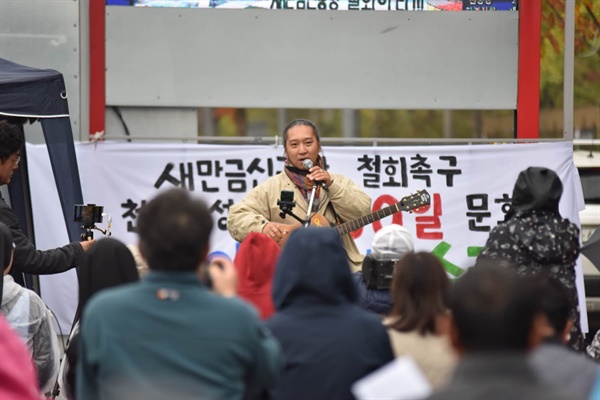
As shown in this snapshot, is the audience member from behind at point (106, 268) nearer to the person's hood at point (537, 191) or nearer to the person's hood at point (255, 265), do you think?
the person's hood at point (255, 265)

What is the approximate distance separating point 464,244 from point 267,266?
4.52 meters

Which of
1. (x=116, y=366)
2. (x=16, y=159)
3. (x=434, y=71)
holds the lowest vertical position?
(x=116, y=366)

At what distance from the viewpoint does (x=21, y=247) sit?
6.52 metres

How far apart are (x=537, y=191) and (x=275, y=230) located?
1846mm

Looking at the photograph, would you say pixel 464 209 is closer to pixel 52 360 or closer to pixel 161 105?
pixel 161 105

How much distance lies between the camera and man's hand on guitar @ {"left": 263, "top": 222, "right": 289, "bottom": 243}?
689 centimetres

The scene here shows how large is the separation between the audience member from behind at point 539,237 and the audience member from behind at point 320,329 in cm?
166

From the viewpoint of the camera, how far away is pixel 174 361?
336 cm

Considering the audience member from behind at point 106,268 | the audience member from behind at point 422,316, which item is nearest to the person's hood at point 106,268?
the audience member from behind at point 106,268

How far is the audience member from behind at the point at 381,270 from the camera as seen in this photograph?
200 inches

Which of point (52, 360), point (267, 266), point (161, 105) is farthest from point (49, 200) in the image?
point (267, 266)

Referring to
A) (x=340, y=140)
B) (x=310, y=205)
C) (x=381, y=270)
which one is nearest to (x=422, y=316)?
(x=381, y=270)

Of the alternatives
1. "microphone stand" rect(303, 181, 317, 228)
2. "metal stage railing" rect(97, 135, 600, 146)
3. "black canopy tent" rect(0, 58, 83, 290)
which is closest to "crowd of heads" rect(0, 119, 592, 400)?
"microphone stand" rect(303, 181, 317, 228)

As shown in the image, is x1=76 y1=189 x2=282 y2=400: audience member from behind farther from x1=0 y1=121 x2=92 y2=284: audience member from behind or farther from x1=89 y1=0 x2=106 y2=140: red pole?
x1=89 y1=0 x2=106 y2=140: red pole
